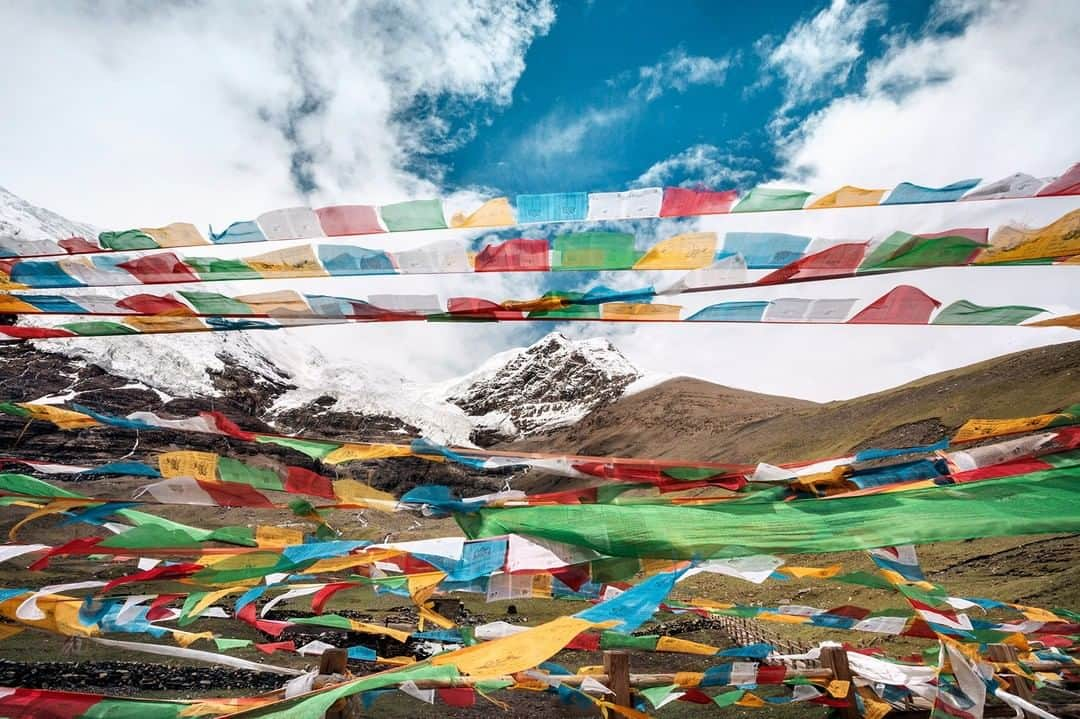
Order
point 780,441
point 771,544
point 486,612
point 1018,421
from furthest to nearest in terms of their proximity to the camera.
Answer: point 780,441 < point 486,612 < point 1018,421 < point 771,544

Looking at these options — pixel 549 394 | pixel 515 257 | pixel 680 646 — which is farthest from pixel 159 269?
pixel 549 394

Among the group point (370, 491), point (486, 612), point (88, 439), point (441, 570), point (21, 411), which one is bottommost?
point (486, 612)

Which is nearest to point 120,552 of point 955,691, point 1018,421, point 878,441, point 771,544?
point 771,544

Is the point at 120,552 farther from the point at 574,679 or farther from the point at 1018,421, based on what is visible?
the point at 1018,421

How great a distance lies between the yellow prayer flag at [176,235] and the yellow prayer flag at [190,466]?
4.44ft

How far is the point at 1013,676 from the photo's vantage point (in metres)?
4.45

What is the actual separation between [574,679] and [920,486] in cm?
266

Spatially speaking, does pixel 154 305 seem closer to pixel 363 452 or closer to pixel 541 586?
pixel 363 452

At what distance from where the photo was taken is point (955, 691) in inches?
151

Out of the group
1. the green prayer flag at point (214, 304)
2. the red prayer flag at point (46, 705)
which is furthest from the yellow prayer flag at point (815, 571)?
the red prayer flag at point (46, 705)

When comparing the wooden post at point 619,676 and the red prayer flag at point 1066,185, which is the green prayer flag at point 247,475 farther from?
the red prayer flag at point 1066,185

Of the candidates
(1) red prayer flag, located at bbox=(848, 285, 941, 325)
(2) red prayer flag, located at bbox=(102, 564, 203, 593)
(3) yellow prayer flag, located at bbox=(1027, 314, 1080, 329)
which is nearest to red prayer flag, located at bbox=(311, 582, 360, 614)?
(2) red prayer flag, located at bbox=(102, 564, 203, 593)

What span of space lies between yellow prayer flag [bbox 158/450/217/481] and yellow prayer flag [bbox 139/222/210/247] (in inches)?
53.2

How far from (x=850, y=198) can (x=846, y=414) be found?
5699 cm
